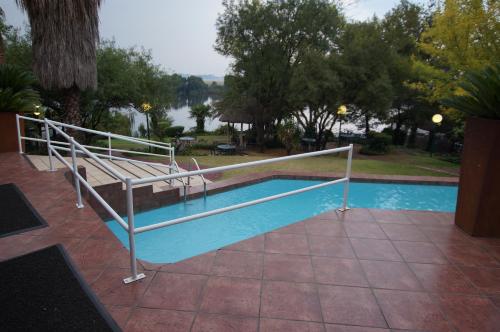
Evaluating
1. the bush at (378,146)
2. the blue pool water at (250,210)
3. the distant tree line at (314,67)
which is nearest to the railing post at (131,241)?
the blue pool water at (250,210)

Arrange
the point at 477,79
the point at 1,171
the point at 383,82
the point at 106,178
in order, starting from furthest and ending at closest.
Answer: the point at 383,82
the point at 106,178
the point at 1,171
the point at 477,79

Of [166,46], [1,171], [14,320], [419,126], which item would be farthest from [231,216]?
[166,46]

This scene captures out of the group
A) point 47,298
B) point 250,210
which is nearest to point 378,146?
point 250,210

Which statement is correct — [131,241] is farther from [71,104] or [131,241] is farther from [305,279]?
[71,104]

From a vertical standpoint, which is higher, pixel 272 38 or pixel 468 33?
pixel 272 38

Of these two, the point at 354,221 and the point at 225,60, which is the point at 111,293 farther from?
the point at 225,60

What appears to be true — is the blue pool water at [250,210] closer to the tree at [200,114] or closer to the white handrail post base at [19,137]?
the white handrail post base at [19,137]

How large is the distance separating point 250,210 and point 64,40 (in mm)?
7899

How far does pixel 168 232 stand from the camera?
225 inches

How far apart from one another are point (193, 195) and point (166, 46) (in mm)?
28412

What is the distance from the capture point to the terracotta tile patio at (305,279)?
2.30m

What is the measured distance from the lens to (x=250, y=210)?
6.93 meters

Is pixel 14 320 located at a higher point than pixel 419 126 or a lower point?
lower

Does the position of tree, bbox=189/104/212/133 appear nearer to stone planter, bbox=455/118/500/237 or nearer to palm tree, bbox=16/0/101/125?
palm tree, bbox=16/0/101/125
